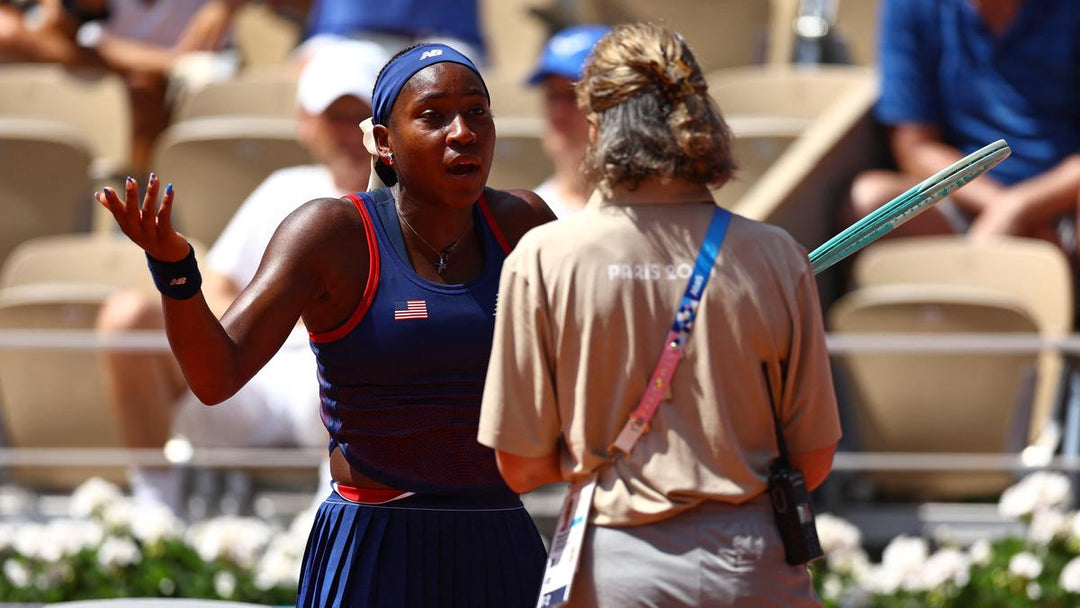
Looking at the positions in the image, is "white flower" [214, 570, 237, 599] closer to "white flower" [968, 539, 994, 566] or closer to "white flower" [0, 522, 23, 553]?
"white flower" [0, 522, 23, 553]

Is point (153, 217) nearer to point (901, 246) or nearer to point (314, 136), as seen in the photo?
point (314, 136)

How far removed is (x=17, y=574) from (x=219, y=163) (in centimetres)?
167

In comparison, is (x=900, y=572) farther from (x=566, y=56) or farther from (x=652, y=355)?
(x=652, y=355)

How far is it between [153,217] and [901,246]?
353 centimetres

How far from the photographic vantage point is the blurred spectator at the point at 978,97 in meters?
5.86

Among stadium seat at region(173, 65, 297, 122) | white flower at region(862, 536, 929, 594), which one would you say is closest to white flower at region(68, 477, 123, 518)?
stadium seat at region(173, 65, 297, 122)

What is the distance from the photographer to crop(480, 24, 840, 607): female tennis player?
93.1 inches

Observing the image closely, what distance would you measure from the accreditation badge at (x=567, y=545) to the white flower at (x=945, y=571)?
2.38m

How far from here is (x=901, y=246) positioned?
559cm

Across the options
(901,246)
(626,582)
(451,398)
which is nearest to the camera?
(626,582)

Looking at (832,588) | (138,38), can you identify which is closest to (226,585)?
(832,588)

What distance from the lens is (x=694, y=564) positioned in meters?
2.36

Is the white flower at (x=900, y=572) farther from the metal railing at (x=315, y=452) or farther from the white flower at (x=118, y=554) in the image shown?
the white flower at (x=118, y=554)

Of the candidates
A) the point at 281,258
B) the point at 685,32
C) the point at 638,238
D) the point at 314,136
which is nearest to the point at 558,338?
the point at 638,238
